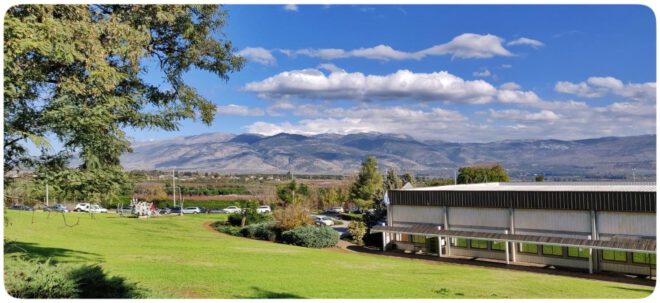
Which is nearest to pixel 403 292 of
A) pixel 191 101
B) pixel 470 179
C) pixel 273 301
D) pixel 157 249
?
pixel 273 301

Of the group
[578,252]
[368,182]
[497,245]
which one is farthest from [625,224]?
[368,182]

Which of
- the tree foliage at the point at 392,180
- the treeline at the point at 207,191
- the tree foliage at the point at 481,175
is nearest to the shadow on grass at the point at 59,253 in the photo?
the tree foliage at the point at 392,180

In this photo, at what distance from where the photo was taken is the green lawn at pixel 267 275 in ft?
44.9

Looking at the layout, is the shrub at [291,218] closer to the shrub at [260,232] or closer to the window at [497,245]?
the shrub at [260,232]

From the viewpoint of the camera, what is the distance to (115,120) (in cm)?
1203

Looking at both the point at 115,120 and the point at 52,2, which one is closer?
the point at 52,2

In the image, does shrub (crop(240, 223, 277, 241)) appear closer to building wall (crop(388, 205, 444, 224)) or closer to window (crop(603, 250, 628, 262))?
building wall (crop(388, 205, 444, 224))

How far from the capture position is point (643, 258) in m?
Result: 22.1

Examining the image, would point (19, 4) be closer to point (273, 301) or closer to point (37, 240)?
point (273, 301)

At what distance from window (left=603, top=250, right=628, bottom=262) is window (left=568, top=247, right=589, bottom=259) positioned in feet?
2.48

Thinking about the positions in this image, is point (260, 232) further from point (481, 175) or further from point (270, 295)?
point (481, 175)

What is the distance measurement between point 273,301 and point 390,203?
20.9 meters

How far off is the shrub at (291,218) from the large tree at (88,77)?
21996mm

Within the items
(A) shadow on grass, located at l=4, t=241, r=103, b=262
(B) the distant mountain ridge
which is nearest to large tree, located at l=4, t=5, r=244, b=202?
(A) shadow on grass, located at l=4, t=241, r=103, b=262
